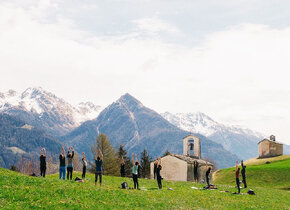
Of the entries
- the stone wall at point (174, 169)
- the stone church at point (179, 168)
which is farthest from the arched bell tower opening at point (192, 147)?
the stone wall at point (174, 169)

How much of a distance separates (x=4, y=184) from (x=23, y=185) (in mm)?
1368

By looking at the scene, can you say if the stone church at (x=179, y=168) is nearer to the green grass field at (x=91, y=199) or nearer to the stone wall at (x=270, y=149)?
the green grass field at (x=91, y=199)

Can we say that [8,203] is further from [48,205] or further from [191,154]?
[191,154]

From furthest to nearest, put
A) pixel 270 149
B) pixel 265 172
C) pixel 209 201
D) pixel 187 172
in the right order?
pixel 270 149 < pixel 265 172 < pixel 187 172 < pixel 209 201

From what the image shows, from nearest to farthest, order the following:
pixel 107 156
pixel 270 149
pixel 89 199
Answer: pixel 89 199 < pixel 107 156 < pixel 270 149

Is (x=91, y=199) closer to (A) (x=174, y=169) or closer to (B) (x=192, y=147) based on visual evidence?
(A) (x=174, y=169)

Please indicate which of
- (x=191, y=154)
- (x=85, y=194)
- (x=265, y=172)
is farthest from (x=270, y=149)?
(x=85, y=194)

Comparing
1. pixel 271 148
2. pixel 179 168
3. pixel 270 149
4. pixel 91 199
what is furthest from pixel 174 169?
pixel 270 149

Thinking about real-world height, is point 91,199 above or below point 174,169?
below

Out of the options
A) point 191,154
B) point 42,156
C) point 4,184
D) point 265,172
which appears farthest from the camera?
point 265,172

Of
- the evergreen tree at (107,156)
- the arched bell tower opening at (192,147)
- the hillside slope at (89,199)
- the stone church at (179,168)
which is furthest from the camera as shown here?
the evergreen tree at (107,156)

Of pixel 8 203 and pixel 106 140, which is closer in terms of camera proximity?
pixel 8 203

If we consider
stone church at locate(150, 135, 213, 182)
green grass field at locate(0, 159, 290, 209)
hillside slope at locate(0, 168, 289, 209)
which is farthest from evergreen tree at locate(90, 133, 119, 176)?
hillside slope at locate(0, 168, 289, 209)

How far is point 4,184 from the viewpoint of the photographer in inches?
1015
